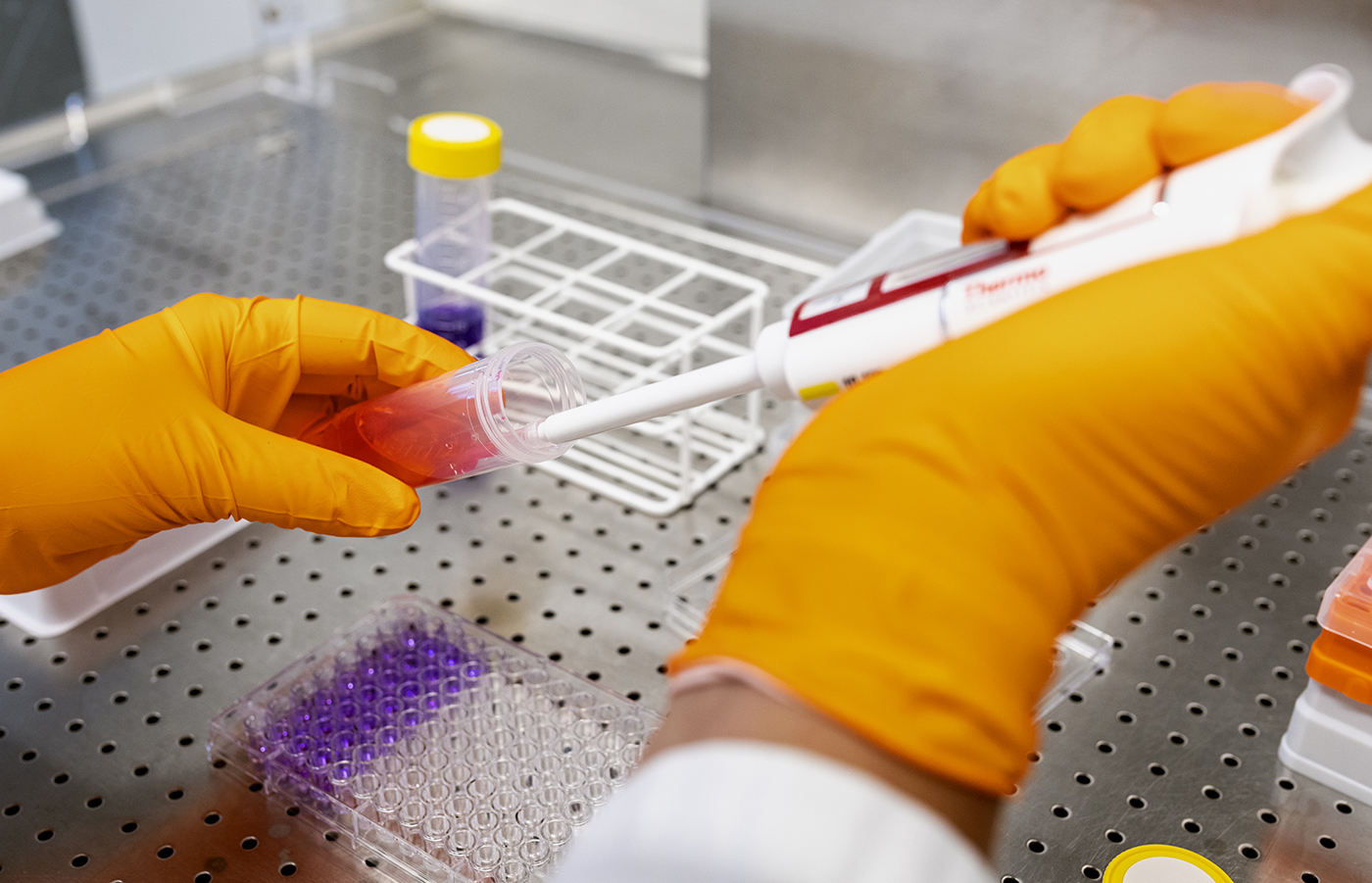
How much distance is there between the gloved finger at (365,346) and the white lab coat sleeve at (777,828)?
55 centimetres

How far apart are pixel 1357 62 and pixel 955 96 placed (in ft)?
1.44

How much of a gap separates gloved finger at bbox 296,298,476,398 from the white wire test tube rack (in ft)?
0.57

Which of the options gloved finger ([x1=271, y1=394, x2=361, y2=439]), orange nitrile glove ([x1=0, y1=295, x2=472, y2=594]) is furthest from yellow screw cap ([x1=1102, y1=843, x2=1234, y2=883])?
gloved finger ([x1=271, y1=394, x2=361, y2=439])

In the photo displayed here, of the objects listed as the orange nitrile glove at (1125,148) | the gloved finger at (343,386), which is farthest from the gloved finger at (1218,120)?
the gloved finger at (343,386)

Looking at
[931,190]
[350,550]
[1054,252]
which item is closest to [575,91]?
[931,190]

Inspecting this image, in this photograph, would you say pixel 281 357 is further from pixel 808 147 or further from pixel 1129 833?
pixel 808 147

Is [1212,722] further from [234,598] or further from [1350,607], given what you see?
[234,598]

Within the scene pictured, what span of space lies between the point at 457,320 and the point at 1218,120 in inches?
32.1

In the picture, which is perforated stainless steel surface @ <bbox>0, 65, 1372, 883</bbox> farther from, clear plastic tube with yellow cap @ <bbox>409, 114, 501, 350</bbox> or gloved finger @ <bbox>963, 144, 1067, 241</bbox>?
gloved finger @ <bbox>963, 144, 1067, 241</bbox>

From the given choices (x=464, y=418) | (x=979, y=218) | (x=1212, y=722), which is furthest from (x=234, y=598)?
(x=1212, y=722)

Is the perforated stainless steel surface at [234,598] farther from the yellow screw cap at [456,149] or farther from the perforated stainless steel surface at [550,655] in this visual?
the yellow screw cap at [456,149]

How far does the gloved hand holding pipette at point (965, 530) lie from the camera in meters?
0.46

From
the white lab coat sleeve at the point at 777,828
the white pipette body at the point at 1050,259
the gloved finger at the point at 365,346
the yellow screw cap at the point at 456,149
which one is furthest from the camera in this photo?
the yellow screw cap at the point at 456,149

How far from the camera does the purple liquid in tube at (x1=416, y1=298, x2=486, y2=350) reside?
1.21m
